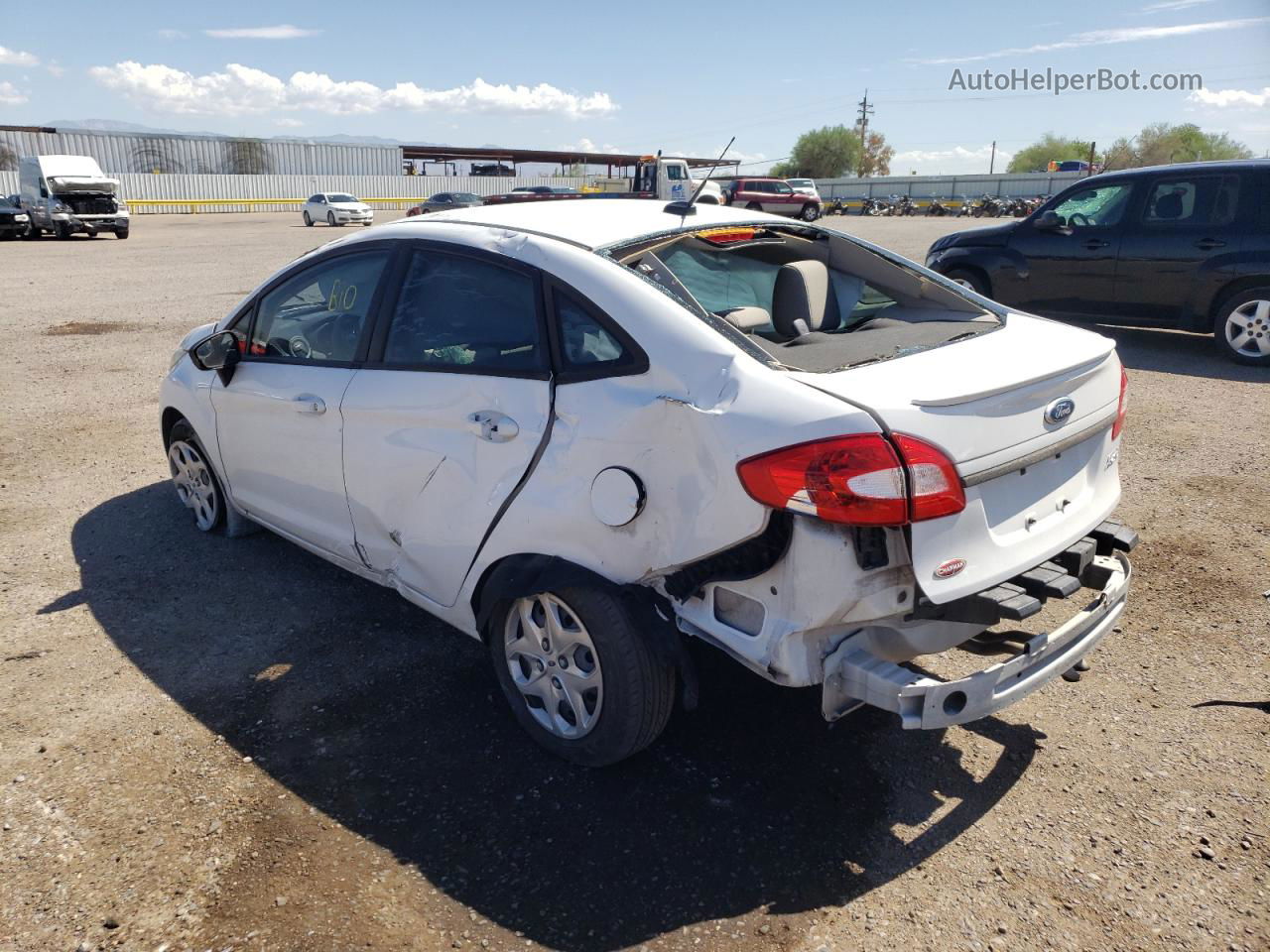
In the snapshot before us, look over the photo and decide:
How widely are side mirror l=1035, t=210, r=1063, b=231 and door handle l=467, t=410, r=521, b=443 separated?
28.3 feet

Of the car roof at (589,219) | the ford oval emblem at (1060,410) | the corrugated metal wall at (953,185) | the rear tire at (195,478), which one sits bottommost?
the rear tire at (195,478)

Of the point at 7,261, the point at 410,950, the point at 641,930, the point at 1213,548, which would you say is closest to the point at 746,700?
the point at 641,930

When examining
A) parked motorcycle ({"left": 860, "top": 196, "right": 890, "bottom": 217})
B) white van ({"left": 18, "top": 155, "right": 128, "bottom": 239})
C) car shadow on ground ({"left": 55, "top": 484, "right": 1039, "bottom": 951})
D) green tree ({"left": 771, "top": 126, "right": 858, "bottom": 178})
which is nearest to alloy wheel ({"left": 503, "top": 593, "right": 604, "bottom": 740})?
car shadow on ground ({"left": 55, "top": 484, "right": 1039, "bottom": 951})

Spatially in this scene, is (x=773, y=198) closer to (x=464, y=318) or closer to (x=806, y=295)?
(x=806, y=295)

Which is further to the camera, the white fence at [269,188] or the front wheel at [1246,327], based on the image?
the white fence at [269,188]

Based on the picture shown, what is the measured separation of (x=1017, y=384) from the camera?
2.71 m

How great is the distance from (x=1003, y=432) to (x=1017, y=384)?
168 millimetres

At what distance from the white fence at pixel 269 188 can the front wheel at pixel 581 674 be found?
2257 inches

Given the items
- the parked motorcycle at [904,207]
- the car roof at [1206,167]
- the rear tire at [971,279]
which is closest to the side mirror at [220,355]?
the car roof at [1206,167]

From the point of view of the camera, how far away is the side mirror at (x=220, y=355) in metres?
4.37

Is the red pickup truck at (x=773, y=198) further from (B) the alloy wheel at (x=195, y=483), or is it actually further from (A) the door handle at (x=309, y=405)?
(A) the door handle at (x=309, y=405)

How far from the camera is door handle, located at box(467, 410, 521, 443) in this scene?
9.92 ft

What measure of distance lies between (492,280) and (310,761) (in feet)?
5.74

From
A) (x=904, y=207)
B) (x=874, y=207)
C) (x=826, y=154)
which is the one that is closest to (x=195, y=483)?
(x=904, y=207)
